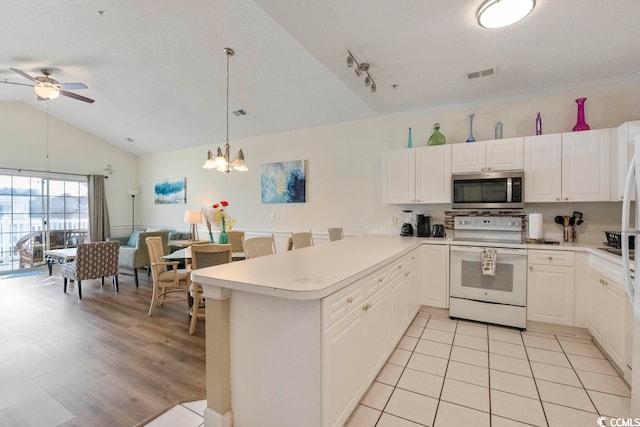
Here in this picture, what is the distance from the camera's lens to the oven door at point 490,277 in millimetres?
2861

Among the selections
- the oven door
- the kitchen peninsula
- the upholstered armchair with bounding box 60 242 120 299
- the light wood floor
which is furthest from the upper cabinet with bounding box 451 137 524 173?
the upholstered armchair with bounding box 60 242 120 299

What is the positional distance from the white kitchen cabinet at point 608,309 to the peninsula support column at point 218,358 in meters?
2.66

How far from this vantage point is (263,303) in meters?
1.46

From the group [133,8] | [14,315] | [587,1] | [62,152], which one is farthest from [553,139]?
[62,152]

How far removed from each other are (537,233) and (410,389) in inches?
88.3

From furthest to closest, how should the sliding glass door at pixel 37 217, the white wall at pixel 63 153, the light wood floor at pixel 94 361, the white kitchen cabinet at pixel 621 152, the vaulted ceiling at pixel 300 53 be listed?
the sliding glass door at pixel 37 217, the white wall at pixel 63 153, the white kitchen cabinet at pixel 621 152, the vaulted ceiling at pixel 300 53, the light wood floor at pixel 94 361

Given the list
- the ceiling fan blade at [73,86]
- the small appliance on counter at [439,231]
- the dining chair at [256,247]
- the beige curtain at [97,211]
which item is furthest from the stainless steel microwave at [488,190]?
the beige curtain at [97,211]

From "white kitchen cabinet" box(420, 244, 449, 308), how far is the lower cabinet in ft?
2.97

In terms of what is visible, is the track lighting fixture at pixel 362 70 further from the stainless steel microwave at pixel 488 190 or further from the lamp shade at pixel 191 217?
the lamp shade at pixel 191 217

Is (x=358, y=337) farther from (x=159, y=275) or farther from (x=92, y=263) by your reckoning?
(x=92, y=263)

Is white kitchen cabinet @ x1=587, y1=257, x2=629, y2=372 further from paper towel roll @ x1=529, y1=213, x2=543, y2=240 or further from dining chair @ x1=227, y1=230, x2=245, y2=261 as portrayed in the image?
dining chair @ x1=227, y1=230, x2=245, y2=261

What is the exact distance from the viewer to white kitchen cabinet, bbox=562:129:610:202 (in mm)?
2750

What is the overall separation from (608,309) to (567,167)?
1.42 meters

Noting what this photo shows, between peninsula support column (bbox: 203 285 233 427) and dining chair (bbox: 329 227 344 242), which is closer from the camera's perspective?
peninsula support column (bbox: 203 285 233 427)
